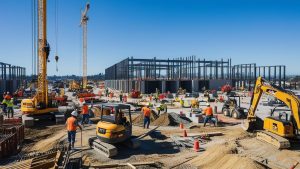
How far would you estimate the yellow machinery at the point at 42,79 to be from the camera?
19406 millimetres

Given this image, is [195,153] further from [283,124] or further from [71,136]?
[71,136]

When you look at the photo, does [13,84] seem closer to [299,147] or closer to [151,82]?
[151,82]

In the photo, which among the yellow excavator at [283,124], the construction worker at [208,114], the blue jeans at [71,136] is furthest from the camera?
the construction worker at [208,114]

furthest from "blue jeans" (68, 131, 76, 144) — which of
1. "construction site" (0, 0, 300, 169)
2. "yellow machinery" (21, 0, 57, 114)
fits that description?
"yellow machinery" (21, 0, 57, 114)

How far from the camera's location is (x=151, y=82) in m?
55.1

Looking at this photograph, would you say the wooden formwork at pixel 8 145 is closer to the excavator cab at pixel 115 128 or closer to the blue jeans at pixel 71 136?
the blue jeans at pixel 71 136

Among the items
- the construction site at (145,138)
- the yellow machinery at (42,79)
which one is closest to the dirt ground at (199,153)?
the construction site at (145,138)

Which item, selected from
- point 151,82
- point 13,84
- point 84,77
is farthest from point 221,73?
point 13,84

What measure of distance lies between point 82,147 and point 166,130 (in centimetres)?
583

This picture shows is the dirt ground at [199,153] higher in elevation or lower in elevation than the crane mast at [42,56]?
lower

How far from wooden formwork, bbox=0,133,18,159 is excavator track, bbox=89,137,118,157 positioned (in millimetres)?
3566

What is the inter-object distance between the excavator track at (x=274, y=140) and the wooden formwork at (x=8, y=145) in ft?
38.1

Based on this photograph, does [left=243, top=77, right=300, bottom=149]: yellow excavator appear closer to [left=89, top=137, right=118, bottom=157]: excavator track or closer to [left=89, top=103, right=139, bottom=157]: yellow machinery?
[left=89, top=103, right=139, bottom=157]: yellow machinery

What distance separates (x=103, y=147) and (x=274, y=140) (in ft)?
24.4
